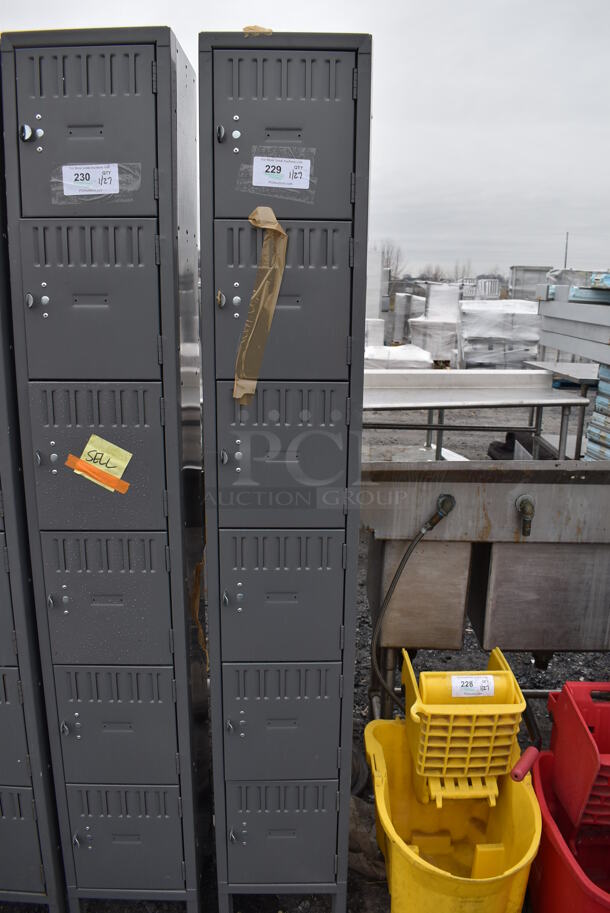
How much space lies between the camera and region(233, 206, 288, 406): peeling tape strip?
172 cm

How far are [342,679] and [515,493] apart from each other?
105 cm

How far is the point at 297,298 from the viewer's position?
1.77 m

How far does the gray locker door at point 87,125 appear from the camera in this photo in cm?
166

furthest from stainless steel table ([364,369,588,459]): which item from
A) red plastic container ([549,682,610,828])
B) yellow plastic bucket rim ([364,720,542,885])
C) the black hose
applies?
yellow plastic bucket rim ([364,720,542,885])

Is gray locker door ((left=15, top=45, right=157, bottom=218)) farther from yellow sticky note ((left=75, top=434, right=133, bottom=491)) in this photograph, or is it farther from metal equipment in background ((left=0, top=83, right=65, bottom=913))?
yellow sticky note ((left=75, top=434, right=133, bottom=491))

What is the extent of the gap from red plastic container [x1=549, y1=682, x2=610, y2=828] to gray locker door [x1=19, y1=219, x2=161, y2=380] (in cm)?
170

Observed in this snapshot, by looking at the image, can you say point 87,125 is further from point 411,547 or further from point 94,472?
point 411,547

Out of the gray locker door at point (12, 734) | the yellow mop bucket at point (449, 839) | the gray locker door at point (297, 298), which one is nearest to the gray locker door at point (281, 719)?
the yellow mop bucket at point (449, 839)

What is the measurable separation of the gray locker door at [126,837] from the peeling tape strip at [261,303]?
4.35 feet

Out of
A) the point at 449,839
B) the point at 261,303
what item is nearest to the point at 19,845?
the point at 449,839

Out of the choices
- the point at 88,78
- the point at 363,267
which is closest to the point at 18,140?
the point at 88,78

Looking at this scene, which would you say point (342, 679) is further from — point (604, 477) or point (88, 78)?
point (88, 78)

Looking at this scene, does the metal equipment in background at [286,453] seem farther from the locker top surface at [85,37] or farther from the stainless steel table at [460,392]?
the stainless steel table at [460,392]

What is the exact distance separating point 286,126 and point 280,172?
0.11 meters
